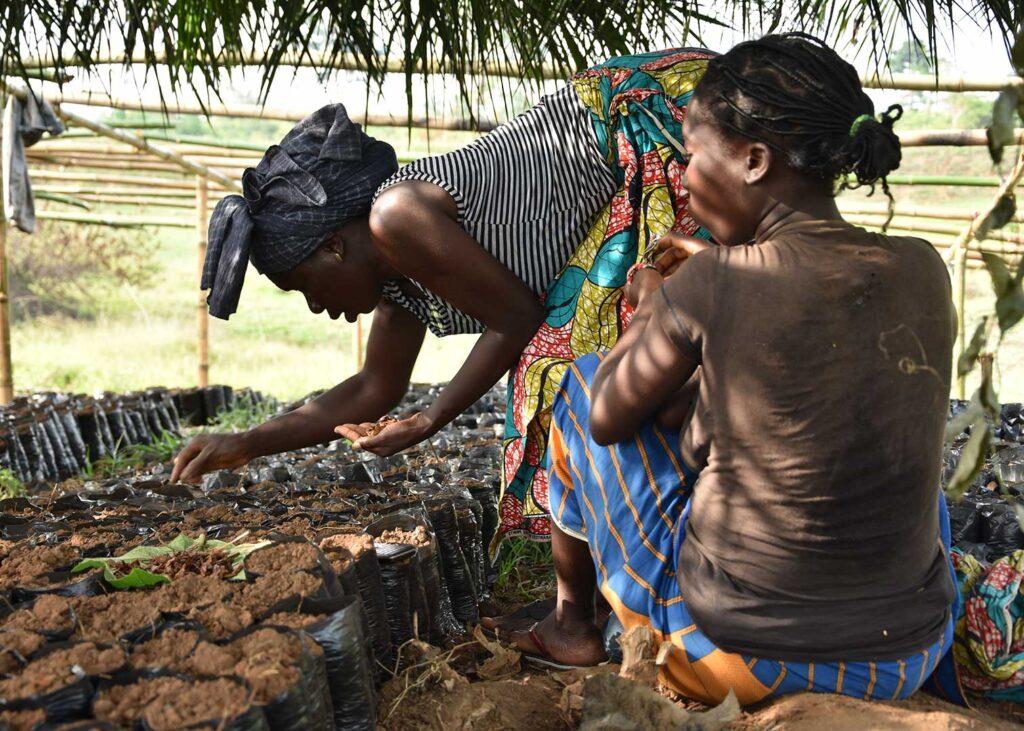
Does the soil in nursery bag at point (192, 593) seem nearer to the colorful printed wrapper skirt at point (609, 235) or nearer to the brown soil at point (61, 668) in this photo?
the brown soil at point (61, 668)

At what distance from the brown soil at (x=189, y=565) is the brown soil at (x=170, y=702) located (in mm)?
467

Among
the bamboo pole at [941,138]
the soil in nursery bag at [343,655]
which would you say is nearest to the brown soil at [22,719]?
the soil in nursery bag at [343,655]

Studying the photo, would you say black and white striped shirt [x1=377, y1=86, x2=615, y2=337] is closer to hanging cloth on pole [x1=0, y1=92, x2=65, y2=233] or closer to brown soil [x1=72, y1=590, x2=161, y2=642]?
brown soil [x1=72, y1=590, x2=161, y2=642]

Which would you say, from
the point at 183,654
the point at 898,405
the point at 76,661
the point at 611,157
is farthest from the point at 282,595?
the point at 611,157

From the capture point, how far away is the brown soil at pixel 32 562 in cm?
170

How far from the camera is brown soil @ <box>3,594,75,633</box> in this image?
1452 millimetres

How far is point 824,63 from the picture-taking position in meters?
1.57

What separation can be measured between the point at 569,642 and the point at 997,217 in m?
1.33

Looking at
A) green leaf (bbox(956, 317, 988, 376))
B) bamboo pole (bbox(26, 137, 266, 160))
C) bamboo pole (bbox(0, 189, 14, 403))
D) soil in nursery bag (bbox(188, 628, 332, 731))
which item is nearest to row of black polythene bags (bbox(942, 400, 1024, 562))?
green leaf (bbox(956, 317, 988, 376))

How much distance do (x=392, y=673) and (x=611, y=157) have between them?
114cm

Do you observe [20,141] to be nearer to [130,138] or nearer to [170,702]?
[130,138]

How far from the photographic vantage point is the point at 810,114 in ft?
4.99

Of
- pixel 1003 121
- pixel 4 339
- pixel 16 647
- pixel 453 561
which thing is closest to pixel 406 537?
pixel 453 561

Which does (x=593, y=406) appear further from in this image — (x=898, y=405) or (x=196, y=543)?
(x=196, y=543)
